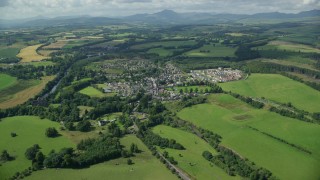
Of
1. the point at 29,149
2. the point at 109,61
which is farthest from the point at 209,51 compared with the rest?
the point at 29,149

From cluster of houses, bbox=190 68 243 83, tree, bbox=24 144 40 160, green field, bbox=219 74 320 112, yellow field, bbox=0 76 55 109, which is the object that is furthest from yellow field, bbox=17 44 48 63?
tree, bbox=24 144 40 160

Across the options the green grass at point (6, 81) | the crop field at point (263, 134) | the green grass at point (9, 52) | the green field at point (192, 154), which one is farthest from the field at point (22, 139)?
the green grass at point (9, 52)

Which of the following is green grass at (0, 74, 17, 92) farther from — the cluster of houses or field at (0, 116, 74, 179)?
the cluster of houses

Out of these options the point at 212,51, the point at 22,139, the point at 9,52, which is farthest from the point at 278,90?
the point at 9,52

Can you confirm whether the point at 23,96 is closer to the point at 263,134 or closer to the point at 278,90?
the point at 263,134

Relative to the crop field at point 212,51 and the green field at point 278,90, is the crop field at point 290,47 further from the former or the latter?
the green field at point 278,90
